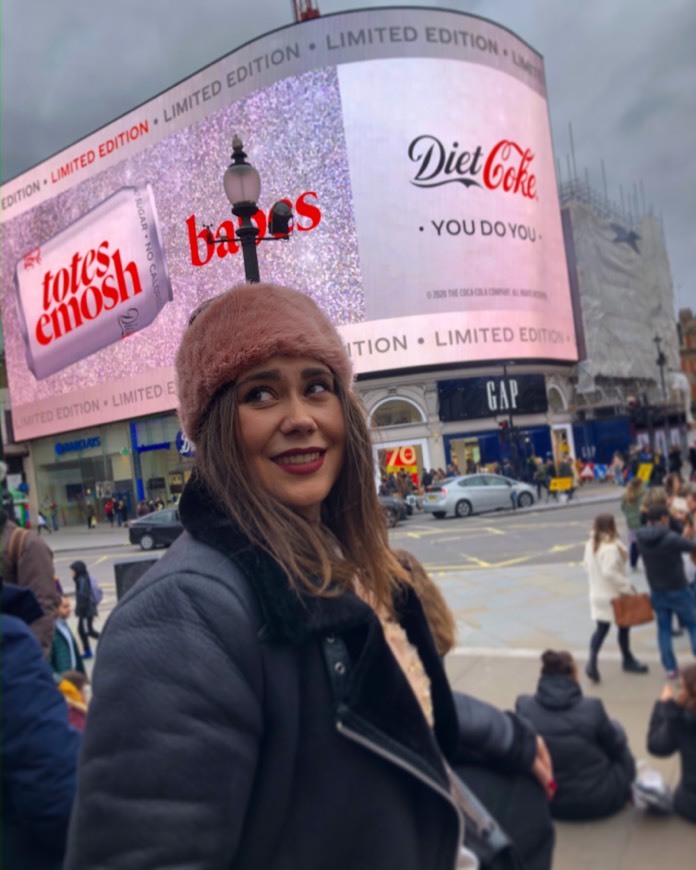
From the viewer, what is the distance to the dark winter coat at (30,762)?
4.82 feet

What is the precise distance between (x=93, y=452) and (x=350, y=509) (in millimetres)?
919

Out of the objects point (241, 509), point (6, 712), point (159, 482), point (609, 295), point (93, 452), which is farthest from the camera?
point (609, 295)

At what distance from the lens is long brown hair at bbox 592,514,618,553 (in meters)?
5.64

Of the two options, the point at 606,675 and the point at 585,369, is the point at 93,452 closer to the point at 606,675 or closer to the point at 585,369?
the point at 606,675

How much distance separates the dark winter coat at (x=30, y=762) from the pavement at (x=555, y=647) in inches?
25.1

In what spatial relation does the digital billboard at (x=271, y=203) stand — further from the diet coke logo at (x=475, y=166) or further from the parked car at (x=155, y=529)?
the parked car at (x=155, y=529)

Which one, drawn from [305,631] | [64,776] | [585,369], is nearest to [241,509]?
[305,631]

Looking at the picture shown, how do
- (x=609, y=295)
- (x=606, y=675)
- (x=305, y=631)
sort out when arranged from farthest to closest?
(x=609, y=295) < (x=606, y=675) < (x=305, y=631)

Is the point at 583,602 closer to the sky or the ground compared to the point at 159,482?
closer to the ground

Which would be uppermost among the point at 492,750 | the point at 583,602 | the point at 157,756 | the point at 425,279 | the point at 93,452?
the point at 425,279

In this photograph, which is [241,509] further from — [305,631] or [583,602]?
[583,602]

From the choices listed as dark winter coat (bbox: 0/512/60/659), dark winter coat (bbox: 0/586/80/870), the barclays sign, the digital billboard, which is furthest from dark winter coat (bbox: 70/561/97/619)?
the digital billboard

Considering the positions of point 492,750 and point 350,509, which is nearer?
point 350,509

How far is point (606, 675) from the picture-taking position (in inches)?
201
